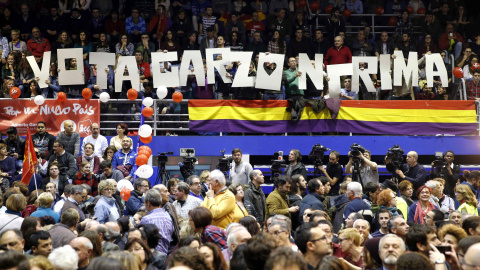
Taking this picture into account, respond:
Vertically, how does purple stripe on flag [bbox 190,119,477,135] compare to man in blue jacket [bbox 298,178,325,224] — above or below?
above

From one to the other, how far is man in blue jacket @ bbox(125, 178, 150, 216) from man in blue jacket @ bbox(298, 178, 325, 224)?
2.27m

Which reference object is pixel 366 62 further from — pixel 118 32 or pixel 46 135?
pixel 46 135

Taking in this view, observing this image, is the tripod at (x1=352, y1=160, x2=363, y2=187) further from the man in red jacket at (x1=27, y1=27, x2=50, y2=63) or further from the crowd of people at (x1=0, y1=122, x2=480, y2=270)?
the man in red jacket at (x1=27, y1=27, x2=50, y2=63)

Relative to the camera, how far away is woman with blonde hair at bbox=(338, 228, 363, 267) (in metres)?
6.89

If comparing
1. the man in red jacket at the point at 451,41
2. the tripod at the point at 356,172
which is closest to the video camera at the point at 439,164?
the tripod at the point at 356,172

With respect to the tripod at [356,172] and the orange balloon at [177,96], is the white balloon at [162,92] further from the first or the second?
the tripod at [356,172]

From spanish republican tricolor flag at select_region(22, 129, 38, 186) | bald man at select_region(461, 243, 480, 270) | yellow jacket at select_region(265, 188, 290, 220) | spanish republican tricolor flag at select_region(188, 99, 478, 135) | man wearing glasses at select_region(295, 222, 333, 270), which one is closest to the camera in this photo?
bald man at select_region(461, 243, 480, 270)

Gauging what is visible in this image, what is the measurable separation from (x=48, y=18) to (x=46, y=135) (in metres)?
4.43

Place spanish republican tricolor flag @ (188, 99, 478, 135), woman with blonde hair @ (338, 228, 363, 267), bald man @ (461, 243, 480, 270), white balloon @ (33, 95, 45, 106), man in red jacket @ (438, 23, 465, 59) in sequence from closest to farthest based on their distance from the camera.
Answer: bald man @ (461, 243, 480, 270), woman with blonde hair @ (338, 228, 363, 267), white balloon @ (33, 95, 45, 106), spanish republican tricolor flag @ (188, 99, 478, 135), man in red jacket @ (438, 23, 465, 59)

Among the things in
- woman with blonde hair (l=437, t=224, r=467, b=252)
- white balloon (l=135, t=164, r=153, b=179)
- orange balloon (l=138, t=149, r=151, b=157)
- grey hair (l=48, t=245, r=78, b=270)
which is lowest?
white balloon (l=135, t=164, r=153, b=179)

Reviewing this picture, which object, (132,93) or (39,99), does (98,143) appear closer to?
(132,93)

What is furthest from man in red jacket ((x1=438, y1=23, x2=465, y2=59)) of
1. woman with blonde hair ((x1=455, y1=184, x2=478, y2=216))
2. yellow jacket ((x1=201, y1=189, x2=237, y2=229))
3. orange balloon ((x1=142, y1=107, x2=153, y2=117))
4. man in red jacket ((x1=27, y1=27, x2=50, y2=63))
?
yellow jacket ((x1=201, y1=189, x2=237, y2=229))

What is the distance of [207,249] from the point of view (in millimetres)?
5895

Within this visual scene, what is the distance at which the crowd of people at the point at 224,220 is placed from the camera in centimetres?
558
